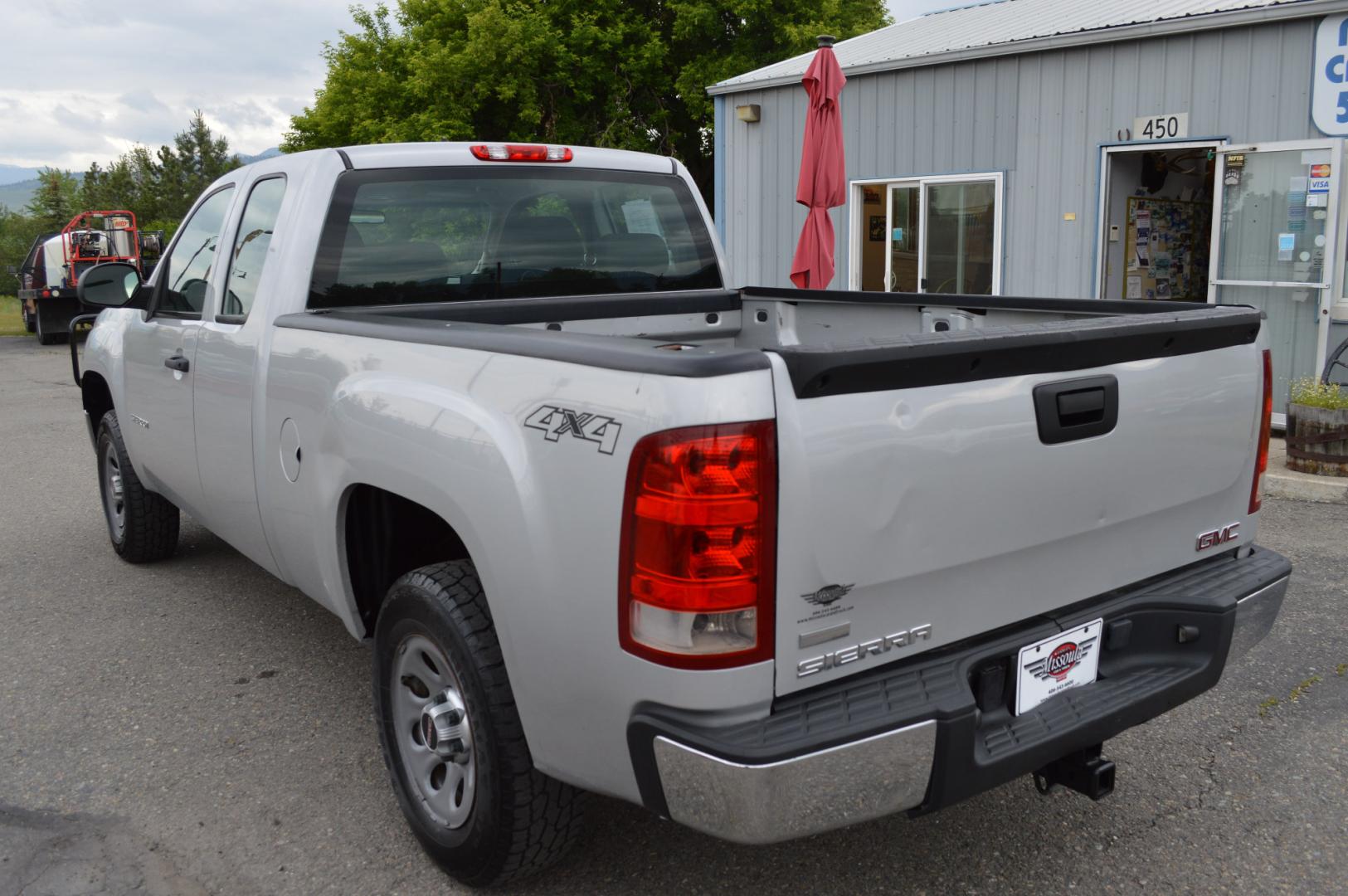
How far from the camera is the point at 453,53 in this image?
2825 centimetres

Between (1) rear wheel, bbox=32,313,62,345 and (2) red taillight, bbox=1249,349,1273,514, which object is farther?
(1) rear wheel, bbox=32,313,62,345

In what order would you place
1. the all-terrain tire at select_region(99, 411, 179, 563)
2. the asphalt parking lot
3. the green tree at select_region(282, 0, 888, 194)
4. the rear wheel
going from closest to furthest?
the asphalt parking lot, the all-terrain tire at select_region(99, 411, 179, 563), the rear wheel, the green tree at select_region(282, 0, 888, 194)

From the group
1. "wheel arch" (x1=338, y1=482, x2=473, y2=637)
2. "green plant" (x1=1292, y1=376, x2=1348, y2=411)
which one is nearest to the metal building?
"green plant" (x1=1292, y1=376, x2=1348, y2=411)

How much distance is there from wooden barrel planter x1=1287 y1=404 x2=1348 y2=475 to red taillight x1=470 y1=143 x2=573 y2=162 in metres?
5.28

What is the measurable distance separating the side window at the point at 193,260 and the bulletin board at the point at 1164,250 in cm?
876

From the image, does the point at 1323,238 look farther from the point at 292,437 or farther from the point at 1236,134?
the point at 292,437

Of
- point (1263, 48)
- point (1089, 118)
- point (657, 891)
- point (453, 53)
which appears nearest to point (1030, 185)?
point (1089, 118)

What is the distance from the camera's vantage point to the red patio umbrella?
9.38 meters

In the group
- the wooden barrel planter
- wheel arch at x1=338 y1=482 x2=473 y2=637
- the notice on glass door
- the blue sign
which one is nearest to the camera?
wheel arch at x1=338 y1=482 x2=473 y2=637

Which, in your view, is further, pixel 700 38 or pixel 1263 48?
pixel 700 38

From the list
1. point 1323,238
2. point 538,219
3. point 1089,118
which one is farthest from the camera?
point 1089,118

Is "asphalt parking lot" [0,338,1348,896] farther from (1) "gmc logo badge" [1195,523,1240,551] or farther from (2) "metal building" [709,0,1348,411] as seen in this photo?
(2) "metal building" [709,0,1348,411]

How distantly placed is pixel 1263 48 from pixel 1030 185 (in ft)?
7.62

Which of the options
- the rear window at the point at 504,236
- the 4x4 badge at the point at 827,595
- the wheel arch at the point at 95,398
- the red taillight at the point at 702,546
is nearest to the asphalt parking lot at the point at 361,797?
the red taillight at the point at 702,546
